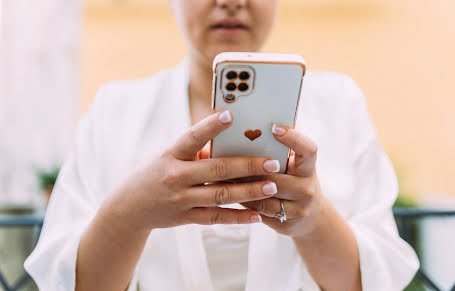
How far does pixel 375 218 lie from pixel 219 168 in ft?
0.99

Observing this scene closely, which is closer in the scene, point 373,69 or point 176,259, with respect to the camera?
point 176,259

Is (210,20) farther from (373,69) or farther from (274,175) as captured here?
(373,69)

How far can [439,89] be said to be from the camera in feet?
8.25

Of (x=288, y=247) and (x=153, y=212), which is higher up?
(x=153, y=212)

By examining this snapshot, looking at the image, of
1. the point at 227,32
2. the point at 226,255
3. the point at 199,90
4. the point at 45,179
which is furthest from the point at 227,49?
the point at 45,179

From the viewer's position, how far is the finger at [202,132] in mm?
356

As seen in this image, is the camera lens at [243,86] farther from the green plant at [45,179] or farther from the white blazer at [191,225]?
the green plant at [45,179]

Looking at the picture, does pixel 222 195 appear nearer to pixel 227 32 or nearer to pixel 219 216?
pixel 219 216

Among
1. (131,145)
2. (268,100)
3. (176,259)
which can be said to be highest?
(268,100)

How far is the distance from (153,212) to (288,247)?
250 millimetres

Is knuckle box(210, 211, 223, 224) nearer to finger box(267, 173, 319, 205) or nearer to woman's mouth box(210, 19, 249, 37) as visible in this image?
finger box(267, 173, 319, 205)

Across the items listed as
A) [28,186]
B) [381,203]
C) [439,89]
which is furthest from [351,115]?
[439,89]

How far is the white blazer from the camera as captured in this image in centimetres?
56

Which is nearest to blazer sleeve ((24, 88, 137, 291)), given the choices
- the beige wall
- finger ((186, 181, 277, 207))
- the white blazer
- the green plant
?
the white blazer
